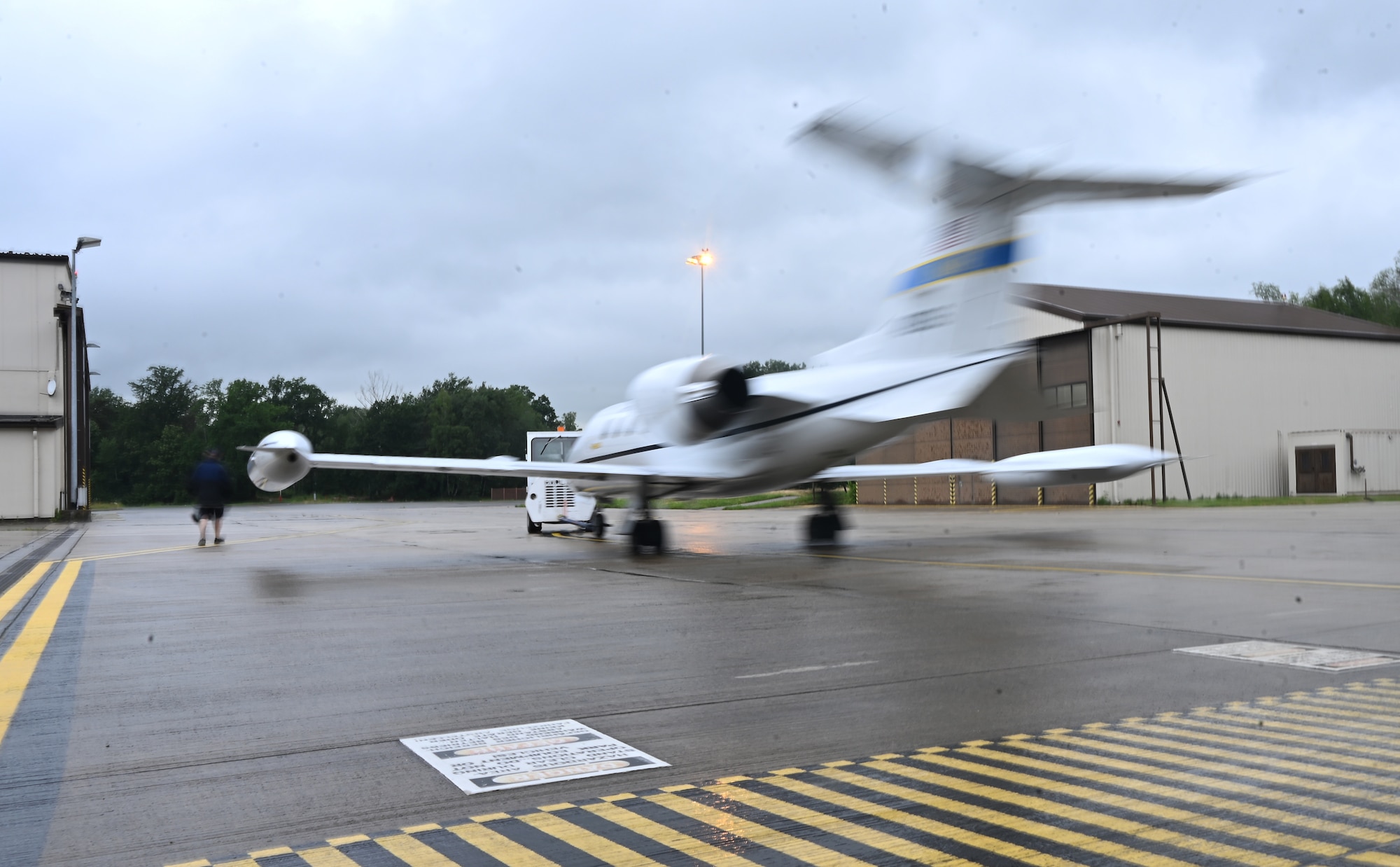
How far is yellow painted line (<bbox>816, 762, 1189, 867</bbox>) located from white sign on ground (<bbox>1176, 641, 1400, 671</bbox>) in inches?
150

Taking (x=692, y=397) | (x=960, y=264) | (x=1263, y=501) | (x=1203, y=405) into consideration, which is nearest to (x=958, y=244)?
(x=960, y=264)

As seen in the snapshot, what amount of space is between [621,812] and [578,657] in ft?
12.0

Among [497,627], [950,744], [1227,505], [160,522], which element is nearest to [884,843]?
[950,744]

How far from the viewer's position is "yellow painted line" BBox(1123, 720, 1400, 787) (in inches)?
175

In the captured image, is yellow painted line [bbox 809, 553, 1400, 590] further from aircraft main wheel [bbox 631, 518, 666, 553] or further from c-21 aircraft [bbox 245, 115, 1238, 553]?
aircraft main wheel [bbox 631, 518, 666, 553]

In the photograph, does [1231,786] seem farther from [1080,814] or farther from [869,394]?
[869,394]

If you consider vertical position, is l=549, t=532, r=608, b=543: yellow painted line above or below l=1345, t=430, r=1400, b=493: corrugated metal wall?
below

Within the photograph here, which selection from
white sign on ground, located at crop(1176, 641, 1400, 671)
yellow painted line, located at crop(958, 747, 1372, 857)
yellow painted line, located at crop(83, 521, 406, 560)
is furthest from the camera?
yellow painted line, located at crop(83, 521, 406, 560)

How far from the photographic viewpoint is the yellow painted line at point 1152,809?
3512 millimetres

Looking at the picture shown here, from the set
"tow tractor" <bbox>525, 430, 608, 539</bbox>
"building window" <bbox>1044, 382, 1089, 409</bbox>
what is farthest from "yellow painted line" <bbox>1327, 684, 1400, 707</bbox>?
"building window" <bbox>1044, 382, 1089, 409</bbox>

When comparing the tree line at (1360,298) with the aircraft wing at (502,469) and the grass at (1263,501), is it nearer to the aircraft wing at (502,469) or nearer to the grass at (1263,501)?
the grass at (1263,501)

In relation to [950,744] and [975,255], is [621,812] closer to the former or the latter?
[950,744]

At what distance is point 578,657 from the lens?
25.1 feet

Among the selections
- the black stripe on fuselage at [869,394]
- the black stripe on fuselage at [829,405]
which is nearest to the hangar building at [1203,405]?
the black stripe on fuselage at [829,405]
